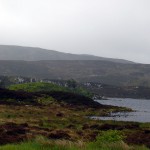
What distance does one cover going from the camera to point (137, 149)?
1661cm

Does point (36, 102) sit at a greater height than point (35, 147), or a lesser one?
lesser

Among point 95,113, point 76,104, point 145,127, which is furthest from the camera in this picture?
point 76,104

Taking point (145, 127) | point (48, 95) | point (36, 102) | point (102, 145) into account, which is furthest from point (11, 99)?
point (102, 145)

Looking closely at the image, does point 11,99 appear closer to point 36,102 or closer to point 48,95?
point 36,102

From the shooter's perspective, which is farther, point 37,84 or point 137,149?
point 37,84

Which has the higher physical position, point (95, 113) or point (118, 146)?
point (118, 146)

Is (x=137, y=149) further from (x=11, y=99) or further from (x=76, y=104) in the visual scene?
(x=76, y=104)

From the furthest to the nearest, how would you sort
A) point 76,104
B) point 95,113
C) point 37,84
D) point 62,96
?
1. point 37,84
2. point 62,96
3. point 76,104
4. point 95,113

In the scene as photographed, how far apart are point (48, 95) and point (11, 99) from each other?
22077 millimetres

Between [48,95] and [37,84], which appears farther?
[37,84]

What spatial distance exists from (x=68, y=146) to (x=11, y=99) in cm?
8686

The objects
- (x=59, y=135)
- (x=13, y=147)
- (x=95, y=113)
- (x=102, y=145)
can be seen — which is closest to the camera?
(x=13, y=147)

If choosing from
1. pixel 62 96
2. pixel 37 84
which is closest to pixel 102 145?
pixel 62 96

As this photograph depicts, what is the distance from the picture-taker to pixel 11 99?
10144 centimetres
